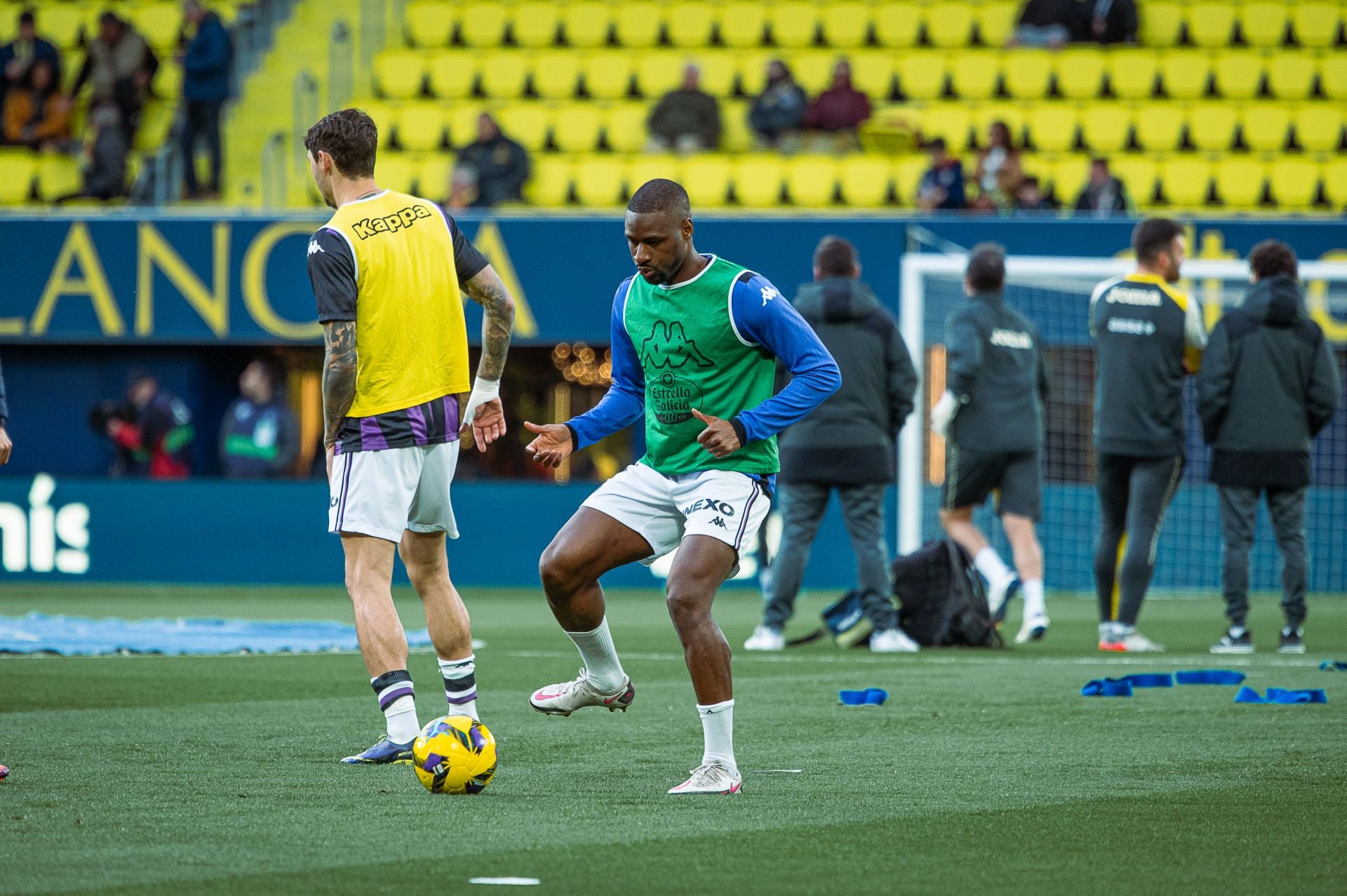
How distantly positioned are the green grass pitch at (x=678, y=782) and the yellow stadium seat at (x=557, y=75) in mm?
12179

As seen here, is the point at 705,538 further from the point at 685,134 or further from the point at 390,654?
the point at 685,134

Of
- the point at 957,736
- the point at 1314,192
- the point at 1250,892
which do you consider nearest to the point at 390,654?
the point at 957,736

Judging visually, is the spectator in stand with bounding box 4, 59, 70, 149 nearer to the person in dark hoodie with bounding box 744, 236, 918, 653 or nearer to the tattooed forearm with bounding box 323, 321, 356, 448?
the person in dark hoodie with bounding box 744, 236, 918, 653

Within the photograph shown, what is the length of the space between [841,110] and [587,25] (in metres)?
3.79

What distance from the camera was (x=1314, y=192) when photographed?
59.8 feet

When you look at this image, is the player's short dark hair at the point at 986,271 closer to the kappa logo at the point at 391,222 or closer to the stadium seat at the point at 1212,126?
the kappa logo at the point at 391,222

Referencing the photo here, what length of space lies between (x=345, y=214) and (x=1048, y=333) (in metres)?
11.9

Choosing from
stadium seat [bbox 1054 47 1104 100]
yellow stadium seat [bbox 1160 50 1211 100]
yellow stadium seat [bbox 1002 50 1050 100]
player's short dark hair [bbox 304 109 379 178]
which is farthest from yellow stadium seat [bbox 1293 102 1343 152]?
player's short dark hair [bbox 304 109 379 178]

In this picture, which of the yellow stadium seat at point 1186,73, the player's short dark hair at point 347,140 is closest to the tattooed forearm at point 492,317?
the player's short dark hair at point 347,140

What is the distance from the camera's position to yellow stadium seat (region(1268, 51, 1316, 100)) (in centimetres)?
1970

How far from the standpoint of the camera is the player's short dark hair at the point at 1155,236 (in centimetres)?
1048

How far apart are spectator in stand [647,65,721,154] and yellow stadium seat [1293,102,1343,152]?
5.98m

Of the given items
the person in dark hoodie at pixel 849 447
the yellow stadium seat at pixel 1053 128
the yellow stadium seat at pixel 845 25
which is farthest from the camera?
the yellow stadium seat at pixel 845 25

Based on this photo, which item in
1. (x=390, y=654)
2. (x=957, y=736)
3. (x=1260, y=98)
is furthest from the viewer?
(x=1260, y=98)
